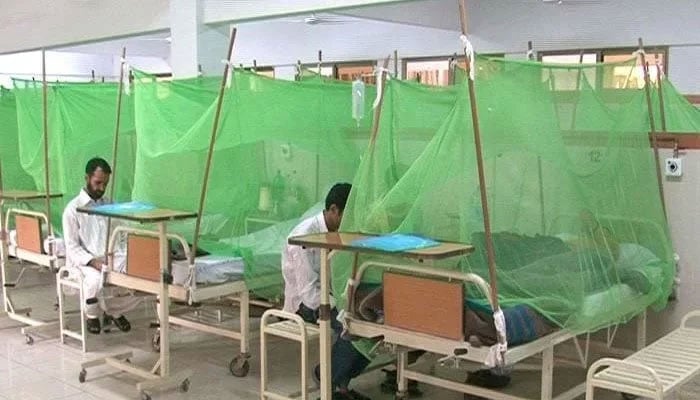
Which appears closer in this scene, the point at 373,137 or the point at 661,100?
the point at 373,137

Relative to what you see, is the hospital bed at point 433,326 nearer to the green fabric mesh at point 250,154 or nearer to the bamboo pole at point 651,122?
the bamboo pole at point 651,122

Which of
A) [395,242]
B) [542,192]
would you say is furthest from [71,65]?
[395,242]

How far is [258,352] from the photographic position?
16.3 ft

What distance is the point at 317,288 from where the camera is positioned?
401cm

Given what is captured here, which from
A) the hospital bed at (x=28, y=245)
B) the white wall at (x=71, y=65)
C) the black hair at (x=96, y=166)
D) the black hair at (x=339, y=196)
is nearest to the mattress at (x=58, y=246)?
the hospital bed at (x=28, y=245)

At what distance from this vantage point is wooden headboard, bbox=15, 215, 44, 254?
17.7 ft

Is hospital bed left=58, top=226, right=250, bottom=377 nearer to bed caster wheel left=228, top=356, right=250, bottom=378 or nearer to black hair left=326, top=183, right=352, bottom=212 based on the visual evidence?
bed caster wheel left=228, top=356, right=250, bottom=378

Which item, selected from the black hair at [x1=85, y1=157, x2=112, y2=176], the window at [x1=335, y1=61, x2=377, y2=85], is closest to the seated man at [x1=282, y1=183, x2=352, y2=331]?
the black hair at [x1=85, y1=157, x2=112, y2=176]

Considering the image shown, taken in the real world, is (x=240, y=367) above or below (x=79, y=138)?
below

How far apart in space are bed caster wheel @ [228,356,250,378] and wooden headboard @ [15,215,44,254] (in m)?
1.81

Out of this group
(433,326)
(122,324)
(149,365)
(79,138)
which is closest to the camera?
(433,326)

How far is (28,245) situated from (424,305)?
352 cm

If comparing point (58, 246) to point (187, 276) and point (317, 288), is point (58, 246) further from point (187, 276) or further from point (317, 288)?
point (317, 288)

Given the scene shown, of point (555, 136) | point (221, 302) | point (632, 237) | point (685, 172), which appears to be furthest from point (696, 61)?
point (221, 302)
